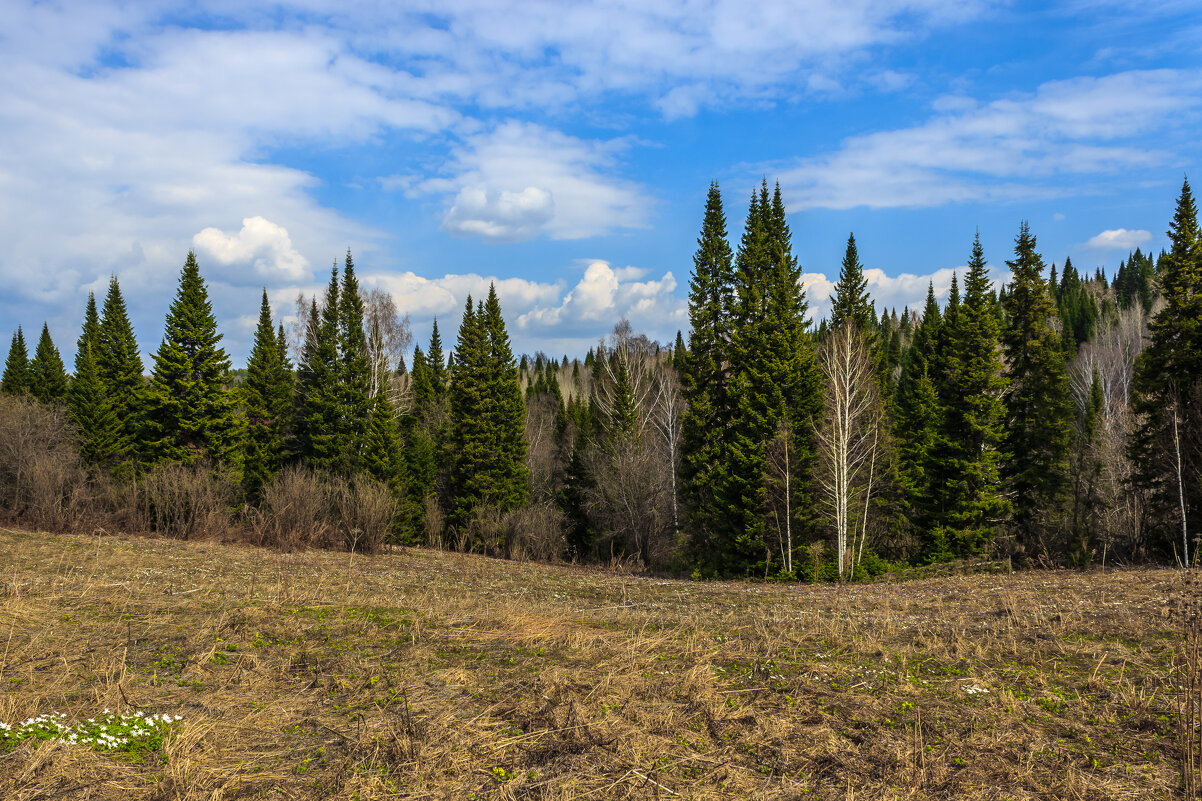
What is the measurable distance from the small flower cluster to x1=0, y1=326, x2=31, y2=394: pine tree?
61.3 m

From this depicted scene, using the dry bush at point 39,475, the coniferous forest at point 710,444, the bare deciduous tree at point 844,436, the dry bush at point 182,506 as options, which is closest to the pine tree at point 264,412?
the coniferous forest at point 710,444

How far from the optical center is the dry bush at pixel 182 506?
2320cm

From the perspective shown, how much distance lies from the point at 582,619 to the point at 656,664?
310 cm

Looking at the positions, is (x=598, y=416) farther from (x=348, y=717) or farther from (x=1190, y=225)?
→ (x=348, y=717)

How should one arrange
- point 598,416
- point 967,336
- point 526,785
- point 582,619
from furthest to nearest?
point 598,416
point 967,336
point 582,619
point 526,785

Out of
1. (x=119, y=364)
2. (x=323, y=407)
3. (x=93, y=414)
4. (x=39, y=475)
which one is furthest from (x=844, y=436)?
(x=119, y=364)

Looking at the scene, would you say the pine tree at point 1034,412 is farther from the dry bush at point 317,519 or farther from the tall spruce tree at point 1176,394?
the dry bush at point 317,519

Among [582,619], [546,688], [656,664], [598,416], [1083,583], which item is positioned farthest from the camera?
[598,416]

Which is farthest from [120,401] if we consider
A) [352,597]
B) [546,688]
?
[546,688]

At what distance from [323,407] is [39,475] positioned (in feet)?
58.3

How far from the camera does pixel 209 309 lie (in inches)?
1449

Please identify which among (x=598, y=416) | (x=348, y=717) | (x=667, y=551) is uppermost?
(x=598, y=416)

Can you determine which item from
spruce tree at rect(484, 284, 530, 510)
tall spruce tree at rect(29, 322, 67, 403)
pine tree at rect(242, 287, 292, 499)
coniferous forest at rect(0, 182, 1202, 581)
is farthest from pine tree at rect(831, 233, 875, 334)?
tall spruce tree at rect(29, 322, 67, 403)

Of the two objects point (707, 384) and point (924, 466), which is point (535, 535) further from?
point (924, 466)
